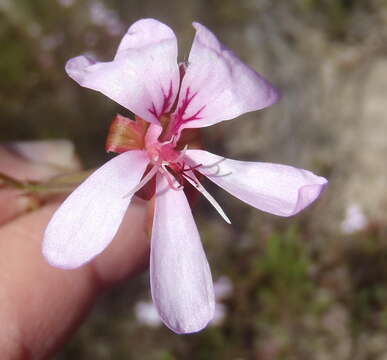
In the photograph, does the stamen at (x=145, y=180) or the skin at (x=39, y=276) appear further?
the skin at (x=39, y=276)

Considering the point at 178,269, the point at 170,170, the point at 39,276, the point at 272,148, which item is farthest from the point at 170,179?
the point at 272,148

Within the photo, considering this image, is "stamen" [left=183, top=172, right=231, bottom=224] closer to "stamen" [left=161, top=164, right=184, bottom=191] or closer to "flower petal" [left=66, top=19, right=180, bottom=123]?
"stamen" [left=161, top=164, right=184, bottom=191]

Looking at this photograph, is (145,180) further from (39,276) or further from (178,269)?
(39,276)

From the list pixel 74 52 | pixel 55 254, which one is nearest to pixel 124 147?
pixel 55 254

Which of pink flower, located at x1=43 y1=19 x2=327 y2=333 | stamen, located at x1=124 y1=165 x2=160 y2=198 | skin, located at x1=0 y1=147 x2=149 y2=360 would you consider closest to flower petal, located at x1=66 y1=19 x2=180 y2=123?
pink flower, located at x1=43 y1=19 x2=327 y2=333

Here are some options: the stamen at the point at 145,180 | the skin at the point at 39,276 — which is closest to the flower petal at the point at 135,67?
the stamen at the point at 145,180

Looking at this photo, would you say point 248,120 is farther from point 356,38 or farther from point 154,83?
point 154,83

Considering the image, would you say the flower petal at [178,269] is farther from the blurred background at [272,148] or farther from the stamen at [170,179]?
the blurred background at [272,148]
